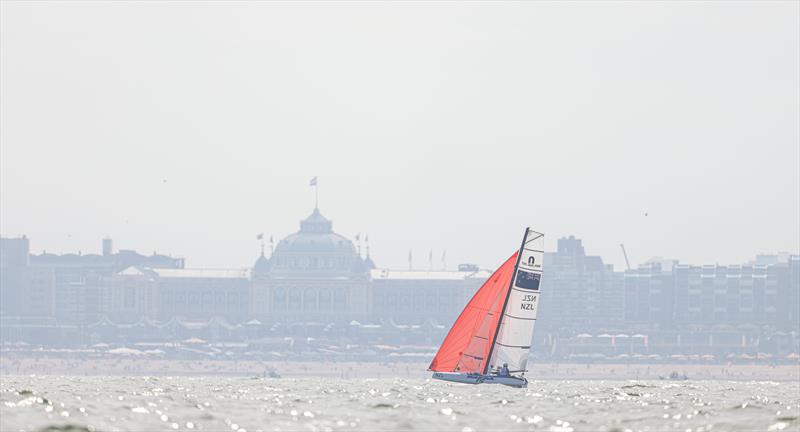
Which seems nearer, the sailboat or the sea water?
the sea water

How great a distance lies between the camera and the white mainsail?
63.5 meters

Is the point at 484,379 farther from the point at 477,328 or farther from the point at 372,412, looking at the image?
the point at 372,412

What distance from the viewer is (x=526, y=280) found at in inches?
2504

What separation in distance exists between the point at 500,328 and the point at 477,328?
0.92 metres

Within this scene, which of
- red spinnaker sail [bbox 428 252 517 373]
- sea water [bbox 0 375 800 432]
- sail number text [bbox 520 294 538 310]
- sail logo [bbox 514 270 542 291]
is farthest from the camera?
red spinnaker sail [bbox 428 252 517 373]

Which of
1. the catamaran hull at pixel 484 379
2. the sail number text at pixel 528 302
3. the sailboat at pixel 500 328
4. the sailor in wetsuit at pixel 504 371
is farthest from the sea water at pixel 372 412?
the sail number text at pixel 528 302

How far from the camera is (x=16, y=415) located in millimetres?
44188

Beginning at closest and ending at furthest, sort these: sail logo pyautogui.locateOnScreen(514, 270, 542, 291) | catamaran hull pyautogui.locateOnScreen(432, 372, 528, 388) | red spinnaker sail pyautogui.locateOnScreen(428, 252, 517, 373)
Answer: catamaran hull pyautogui.locateOnScreen(432, 372, 528, 388) < sail logo pyautogui.locateOnScreen(514, 270, 542, 291) < red spinnaker sail pyautogui.locateOnScreen(428, 252, 517, 373)

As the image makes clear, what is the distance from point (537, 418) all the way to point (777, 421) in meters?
5.52

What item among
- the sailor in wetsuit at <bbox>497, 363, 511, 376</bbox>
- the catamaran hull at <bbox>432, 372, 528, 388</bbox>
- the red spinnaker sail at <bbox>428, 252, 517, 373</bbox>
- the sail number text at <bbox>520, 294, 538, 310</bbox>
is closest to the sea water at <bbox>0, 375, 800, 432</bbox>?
the catamaran hull at <bbox>432, 372, 528, 388</bbox>

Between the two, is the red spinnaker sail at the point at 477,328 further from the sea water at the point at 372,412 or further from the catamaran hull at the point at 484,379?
the sea water at the point at 372,412

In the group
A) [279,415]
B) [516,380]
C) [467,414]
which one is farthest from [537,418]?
[516,380]

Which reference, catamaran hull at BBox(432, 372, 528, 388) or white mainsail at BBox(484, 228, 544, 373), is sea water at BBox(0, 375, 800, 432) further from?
white mainsail at BBox(484, 228, 544, 373)

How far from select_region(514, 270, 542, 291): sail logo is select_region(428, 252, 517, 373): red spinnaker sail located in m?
0.85
